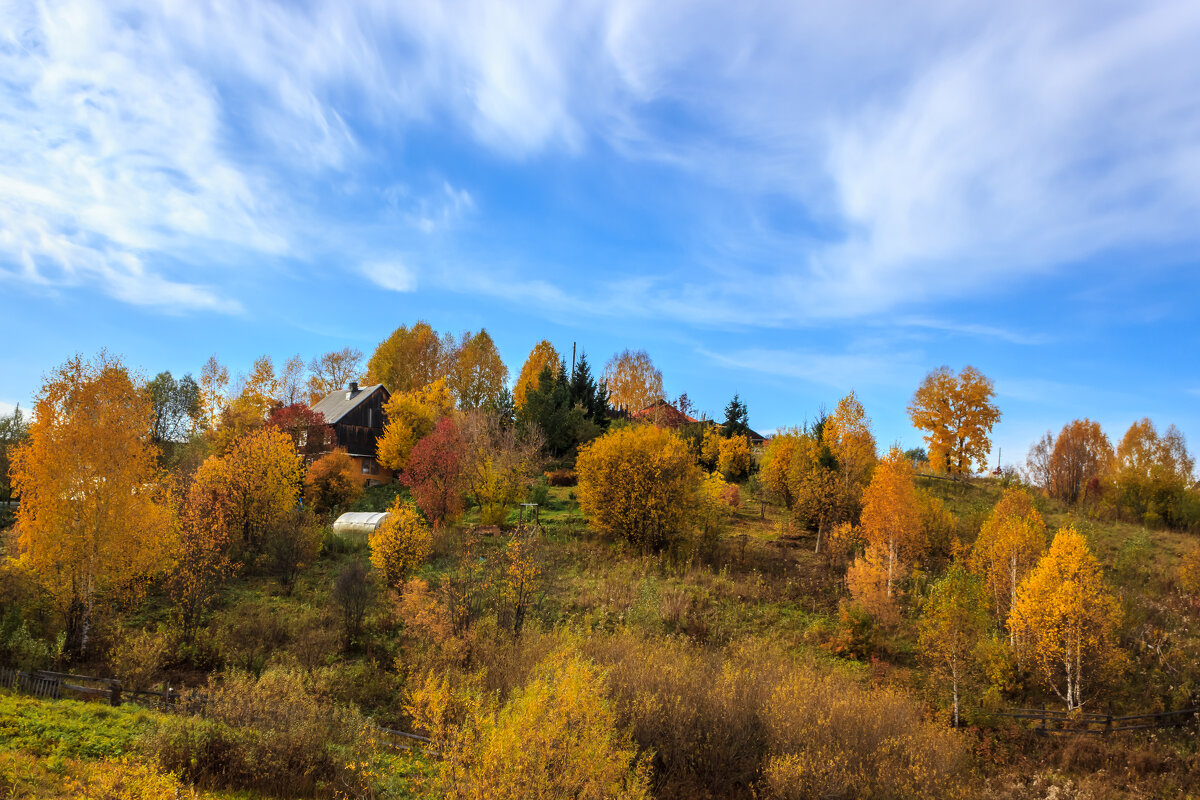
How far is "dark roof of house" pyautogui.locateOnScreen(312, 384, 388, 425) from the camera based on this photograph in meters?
49.1

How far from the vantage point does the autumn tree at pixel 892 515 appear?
25906 mm

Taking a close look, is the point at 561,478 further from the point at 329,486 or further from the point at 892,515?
the point at 892,515

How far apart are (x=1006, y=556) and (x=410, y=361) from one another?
5577 cm

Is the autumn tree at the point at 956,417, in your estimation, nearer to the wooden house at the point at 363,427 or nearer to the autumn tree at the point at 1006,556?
the autumn tree at the point at 1006,556

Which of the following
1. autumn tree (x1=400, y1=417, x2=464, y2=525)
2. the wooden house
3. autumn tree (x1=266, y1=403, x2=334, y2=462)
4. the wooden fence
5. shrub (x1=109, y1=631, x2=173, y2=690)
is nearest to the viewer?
shrub (x1=109, y1=631, x2=173, y2=690)

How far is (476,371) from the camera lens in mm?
66750

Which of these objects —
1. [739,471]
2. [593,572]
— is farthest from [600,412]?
[593,572]

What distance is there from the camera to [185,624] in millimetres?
20031

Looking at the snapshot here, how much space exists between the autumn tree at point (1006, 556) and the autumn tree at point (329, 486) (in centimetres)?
3333

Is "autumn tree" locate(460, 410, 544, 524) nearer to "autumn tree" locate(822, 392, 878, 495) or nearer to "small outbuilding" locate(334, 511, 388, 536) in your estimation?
"small outbuilding" locate(334, 511, 388, 536)

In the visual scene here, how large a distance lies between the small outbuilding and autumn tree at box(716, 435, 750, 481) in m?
24.8

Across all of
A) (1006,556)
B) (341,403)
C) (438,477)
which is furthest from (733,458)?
(341,403)

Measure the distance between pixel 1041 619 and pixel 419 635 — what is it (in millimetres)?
19607

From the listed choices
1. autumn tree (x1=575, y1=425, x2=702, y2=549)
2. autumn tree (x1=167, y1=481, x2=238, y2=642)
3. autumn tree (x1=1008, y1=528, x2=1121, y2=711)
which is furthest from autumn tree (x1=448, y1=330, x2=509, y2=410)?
autumn tree (x1=1008, y1=528, x2=1121, y2=711)
